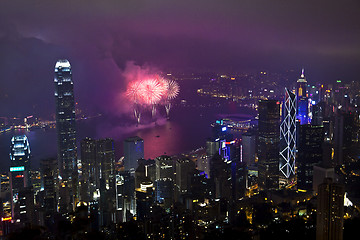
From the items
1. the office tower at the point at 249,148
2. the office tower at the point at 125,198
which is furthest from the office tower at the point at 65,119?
the office tower at the point at 249,148

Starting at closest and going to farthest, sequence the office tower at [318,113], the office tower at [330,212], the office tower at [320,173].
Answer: the office tower at [330,212], the office tower at [320,173], the office tower at [318,113]

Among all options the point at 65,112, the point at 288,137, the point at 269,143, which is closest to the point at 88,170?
the point at 65,112

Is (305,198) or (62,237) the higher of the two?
(62,237)

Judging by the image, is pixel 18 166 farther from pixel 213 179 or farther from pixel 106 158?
pixel 213 179

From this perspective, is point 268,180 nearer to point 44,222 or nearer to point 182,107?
point 182,107

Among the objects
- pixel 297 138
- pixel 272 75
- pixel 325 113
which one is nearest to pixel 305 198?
pixel 297 138

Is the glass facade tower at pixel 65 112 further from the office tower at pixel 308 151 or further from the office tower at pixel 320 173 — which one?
the office tower at pixel 320 173
